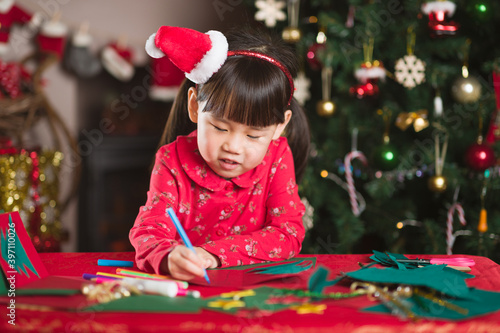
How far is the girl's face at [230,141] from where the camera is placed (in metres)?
0.95

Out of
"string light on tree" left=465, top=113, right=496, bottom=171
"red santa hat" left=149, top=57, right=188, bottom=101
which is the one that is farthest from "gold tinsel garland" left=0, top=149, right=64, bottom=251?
"string light on tree" left=465, top=113, right=496, bottom=171

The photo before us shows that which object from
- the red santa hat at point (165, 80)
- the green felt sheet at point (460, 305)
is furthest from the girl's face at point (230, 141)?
the red santa hat at point (165, 80)

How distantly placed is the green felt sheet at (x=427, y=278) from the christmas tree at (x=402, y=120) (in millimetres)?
920

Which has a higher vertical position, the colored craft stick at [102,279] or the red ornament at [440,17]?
the red ornament at [440,17]

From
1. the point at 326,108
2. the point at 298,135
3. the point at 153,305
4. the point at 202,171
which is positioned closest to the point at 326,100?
the point at 326,108

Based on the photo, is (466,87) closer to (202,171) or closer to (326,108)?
(326,108)

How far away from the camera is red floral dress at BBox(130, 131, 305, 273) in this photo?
1.01 m

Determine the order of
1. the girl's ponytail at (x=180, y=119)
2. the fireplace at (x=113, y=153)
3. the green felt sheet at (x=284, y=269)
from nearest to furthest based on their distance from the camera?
the green felt sheet at (x=284, y=269) < the girl's ponytail at (x=180, y=119) < the fireplace at (x=113, y=153)

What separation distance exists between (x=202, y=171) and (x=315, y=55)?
2.77 ft

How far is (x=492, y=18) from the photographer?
1644 millimetres

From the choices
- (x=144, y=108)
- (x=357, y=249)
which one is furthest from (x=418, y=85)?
(x=144, y=108)

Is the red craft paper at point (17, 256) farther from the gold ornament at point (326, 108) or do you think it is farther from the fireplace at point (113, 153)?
the fireplace at point (113, 153)

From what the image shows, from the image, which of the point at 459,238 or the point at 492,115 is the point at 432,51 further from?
the point at 459,238

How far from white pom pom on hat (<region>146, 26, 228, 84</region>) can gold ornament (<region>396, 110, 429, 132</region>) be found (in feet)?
2.82
